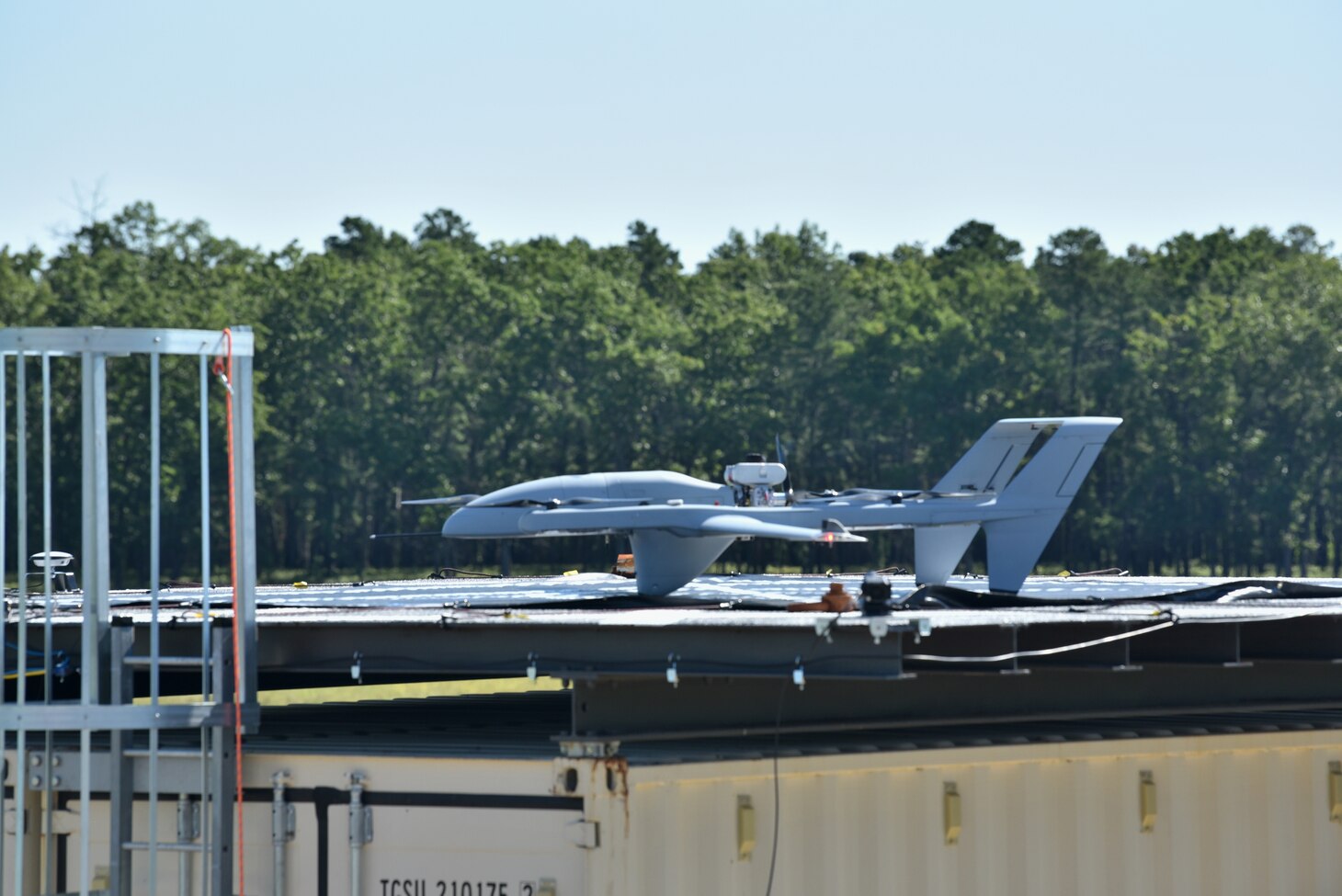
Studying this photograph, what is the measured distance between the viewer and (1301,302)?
10106 cm

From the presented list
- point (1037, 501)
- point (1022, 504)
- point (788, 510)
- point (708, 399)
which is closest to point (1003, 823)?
point (788, 510)

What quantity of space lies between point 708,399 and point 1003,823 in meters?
80.0

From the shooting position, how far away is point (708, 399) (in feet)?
318

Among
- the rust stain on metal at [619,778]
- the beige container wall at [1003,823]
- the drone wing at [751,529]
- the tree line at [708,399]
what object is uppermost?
the tree line at [708,399]

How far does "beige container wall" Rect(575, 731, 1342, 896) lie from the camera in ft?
49.9

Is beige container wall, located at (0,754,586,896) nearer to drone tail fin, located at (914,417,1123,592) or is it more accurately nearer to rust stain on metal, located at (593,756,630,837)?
rust stain on metal, located at (593,756,630,837)

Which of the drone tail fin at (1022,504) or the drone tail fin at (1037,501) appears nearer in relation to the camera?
the drone tail fin at (1037,501)

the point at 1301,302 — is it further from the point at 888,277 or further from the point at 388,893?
the point at 388,893

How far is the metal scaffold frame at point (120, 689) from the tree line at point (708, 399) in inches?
2897

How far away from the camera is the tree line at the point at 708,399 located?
9400 cm

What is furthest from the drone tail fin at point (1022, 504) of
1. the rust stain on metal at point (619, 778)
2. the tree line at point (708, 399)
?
the tree line at point (708, 399)

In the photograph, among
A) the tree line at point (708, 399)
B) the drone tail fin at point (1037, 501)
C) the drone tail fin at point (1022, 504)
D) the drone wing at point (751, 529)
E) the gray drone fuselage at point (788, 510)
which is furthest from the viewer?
the tree line at point (708, 399)

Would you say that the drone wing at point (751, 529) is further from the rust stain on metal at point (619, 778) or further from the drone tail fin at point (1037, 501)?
the rust stain on metal at point (619, 778)

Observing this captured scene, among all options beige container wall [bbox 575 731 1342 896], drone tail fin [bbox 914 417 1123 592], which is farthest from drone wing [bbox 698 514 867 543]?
beige container wall [bbox 575 731 1342 896]
